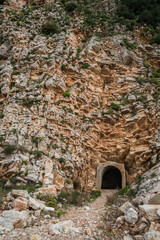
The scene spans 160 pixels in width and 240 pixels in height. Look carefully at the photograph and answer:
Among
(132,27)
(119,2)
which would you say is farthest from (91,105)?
(119,2)

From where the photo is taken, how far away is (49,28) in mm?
18469

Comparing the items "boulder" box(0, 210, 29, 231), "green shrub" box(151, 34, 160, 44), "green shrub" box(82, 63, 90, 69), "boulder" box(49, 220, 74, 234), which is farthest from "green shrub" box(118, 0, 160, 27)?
"boulder" box(0, 210, 29, 231)

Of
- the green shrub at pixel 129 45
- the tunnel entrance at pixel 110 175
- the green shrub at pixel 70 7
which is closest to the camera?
the tunnel entrance at pixel 110 175

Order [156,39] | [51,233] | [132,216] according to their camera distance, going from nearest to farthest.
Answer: [51,233] → [132,216] → [156,39]

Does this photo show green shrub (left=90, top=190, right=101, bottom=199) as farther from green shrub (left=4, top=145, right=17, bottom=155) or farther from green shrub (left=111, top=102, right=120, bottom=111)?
green shrub (left=111, top=102, right=120, bottom=111)

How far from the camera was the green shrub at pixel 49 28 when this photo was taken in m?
18.3

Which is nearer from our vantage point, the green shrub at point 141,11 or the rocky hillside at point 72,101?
the rocky hillside at point 72,101

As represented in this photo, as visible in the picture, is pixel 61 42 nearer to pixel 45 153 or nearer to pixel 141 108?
pixel 141 108

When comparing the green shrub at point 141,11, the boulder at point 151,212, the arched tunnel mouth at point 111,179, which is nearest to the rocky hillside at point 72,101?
the boulder at point 151,212

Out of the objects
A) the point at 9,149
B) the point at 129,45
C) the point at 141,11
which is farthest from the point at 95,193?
the point at 141,11

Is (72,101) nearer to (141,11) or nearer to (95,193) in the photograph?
(95,193)

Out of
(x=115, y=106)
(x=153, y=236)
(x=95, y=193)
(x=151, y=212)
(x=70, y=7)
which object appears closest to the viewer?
(x=153, y=236)

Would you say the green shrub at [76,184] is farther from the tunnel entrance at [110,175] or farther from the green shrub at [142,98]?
the green shrub at [142,98]

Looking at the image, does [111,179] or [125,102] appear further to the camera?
[111,179]
